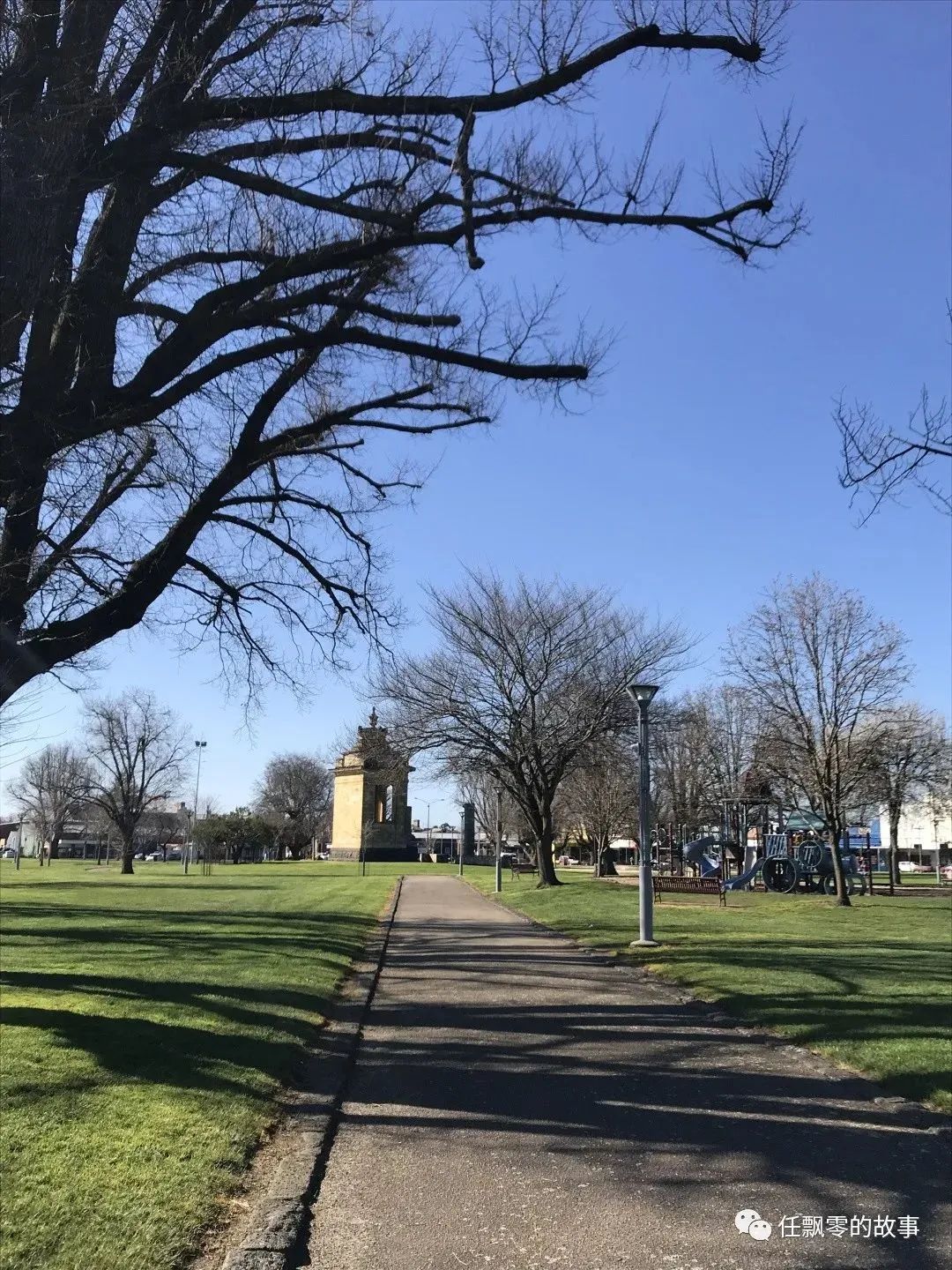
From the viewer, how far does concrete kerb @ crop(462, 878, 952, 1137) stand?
6.17m

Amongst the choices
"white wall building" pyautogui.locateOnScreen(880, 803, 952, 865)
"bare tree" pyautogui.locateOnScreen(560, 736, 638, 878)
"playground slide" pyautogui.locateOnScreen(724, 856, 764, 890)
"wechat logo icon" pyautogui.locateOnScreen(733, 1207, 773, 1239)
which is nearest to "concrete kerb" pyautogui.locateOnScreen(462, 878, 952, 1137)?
"wechat logo icon" pyautogui.locateOnScreen(733, 1207, 773, 1239)

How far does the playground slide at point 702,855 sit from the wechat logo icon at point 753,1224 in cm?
3780

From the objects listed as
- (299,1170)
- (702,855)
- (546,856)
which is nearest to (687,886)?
(546,856)

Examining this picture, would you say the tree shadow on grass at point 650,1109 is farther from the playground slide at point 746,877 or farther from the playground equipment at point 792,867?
the playground equipment at point 792,867

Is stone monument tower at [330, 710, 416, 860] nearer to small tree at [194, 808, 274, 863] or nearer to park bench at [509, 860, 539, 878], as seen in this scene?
park bench at [509, 860, 539, 878]

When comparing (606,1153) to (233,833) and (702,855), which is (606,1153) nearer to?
(702,855)

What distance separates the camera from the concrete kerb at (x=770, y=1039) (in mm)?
6168

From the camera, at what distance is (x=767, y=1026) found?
882 cm

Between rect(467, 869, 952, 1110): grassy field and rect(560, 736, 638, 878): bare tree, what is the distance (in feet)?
19.9

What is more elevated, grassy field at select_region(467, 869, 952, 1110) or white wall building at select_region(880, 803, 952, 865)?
grassy field at select_region(467, 869, 952, 1110)

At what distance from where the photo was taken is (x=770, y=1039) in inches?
328

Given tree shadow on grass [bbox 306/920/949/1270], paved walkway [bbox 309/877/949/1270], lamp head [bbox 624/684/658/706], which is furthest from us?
lamp head [bbox 624/684/658/706]

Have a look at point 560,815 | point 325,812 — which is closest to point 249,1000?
point 560,815

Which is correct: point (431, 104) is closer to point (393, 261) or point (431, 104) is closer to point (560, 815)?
point (393, 261)
